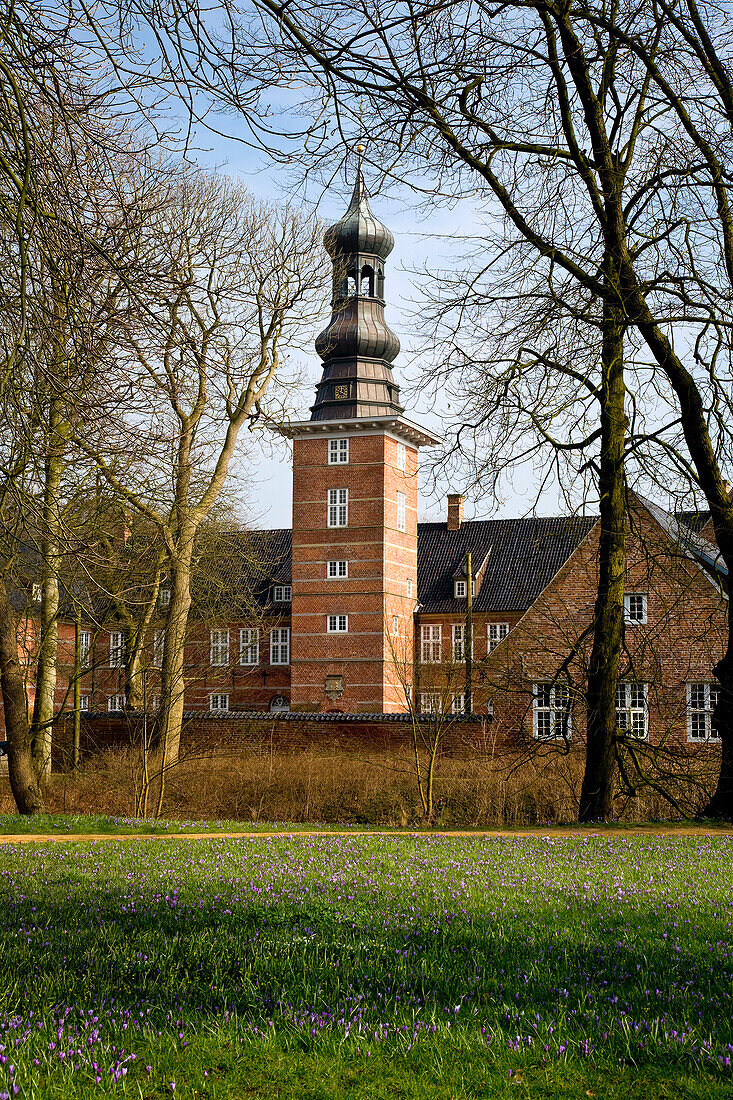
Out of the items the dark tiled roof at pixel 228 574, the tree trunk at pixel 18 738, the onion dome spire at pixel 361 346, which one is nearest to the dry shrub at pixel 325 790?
the tree trunk at pixel 18 738

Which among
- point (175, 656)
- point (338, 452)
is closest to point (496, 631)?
point (338, 452)

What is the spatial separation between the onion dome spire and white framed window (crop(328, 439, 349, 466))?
4.02 ft

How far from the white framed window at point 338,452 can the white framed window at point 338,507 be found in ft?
4.55

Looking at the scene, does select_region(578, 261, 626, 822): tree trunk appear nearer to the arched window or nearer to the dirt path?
the dirt path

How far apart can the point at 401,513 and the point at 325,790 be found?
2746cm

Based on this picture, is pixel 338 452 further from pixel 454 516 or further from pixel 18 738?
pixel 18 738

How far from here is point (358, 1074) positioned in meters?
3.98

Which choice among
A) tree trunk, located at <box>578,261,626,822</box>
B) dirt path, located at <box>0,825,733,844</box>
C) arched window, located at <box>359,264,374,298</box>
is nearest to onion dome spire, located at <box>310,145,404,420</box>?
arched window, located at <box>359,264,374,298</box>

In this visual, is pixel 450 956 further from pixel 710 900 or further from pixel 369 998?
pixel 710 900

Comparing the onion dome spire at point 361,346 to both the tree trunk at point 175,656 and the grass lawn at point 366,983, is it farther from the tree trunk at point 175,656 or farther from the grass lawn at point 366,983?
the grass lawn at point 366,983

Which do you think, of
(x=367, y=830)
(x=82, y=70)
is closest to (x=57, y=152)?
(x=82, y=70)

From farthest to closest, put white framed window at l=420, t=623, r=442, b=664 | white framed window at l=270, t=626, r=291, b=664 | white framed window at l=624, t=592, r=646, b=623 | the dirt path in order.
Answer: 1. white framed window at l=270, t=626, r=291, b=664
2. white framed window at l=420, t=623, r=442, b=664
3. white framed window at l=624, t=592, r=646, b=623
4. the dirt path

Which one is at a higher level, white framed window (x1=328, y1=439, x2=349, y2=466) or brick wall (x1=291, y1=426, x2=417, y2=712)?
white framed window (x1=328, y1=439, x2=349, y2=466)

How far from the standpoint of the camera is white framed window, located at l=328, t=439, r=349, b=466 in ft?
164
